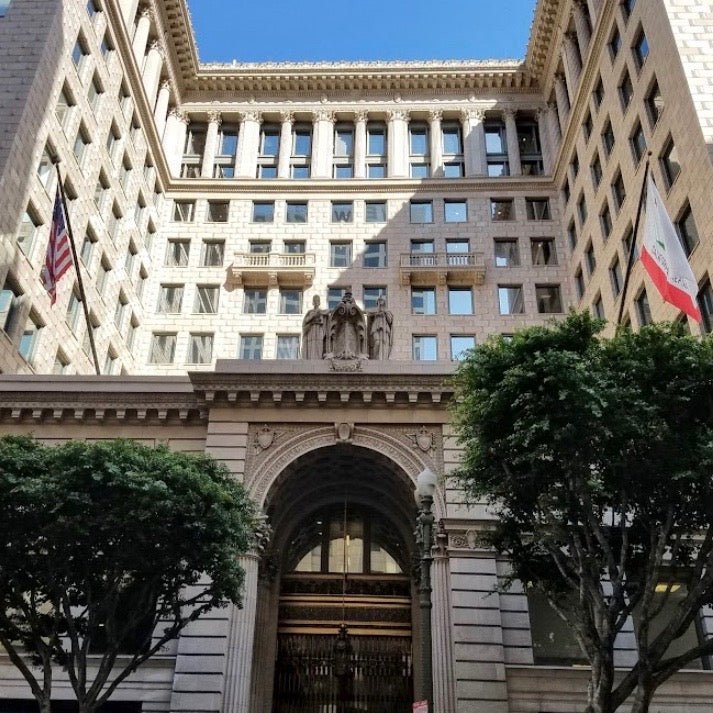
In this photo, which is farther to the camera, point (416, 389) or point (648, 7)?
point (648, 7)

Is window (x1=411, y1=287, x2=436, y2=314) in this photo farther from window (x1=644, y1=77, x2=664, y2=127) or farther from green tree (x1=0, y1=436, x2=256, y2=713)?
green tree (x1=0, y1=436, x2=256, y2=713)

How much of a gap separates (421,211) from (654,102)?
1688cm

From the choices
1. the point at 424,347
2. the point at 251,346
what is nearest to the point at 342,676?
the point at 424,347

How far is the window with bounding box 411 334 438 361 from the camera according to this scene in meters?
40.9

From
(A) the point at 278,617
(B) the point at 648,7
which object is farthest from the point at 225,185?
(A) the point at 278,617

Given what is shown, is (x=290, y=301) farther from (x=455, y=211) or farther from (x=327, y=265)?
(x=455, y=211)

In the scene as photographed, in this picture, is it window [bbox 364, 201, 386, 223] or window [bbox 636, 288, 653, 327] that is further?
window [bbox 364, 201, 386, 223]

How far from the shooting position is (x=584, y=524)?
647 inches

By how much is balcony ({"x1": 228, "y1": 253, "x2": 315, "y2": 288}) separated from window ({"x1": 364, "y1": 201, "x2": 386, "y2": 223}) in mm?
4768

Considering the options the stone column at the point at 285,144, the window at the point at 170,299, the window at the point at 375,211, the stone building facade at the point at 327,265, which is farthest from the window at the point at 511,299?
the window at the point at 170,299

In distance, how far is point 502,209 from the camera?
151 feet

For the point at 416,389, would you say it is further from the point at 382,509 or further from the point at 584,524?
the point at 584,524

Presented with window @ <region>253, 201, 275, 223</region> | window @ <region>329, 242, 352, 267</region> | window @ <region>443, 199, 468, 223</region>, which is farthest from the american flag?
window @ <region>443, 199, 468, 223</region>

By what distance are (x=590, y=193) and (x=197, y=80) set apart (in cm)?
2811
